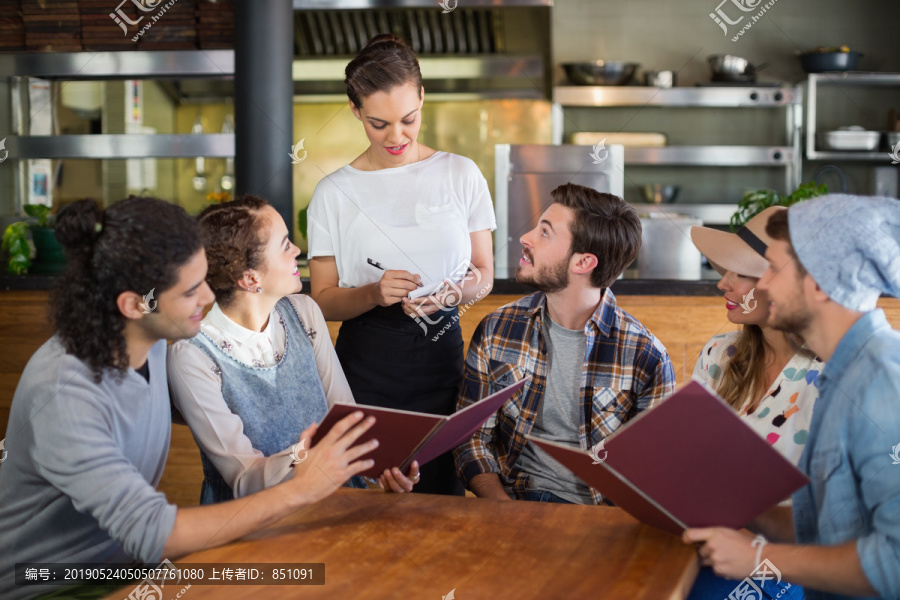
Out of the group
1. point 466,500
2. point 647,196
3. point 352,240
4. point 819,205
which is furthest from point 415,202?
point 647,196

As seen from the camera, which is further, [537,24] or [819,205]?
[537,24]

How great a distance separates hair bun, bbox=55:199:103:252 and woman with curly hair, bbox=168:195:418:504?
42cm

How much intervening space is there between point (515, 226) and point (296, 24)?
225 cm

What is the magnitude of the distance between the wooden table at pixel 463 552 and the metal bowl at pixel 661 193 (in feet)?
16.0

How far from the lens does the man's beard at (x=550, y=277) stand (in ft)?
7.54

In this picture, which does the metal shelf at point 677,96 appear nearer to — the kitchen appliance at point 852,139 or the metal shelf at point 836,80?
the metal shelf at point 836,80

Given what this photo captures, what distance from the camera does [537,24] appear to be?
639cm

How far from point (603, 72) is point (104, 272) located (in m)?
5.12

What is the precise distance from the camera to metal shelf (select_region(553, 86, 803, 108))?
6074 millimetres

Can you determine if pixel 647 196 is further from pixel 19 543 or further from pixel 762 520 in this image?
pixel 19 543

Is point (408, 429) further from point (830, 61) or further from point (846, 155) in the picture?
point (830, 61)

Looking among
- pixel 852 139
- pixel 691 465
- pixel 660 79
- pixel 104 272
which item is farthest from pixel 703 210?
pixel 104 272

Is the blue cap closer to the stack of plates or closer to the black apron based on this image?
the black apron

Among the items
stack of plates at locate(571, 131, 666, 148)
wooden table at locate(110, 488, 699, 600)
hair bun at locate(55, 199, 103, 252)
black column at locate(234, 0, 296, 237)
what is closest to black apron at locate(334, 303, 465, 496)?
wooden table at locate(110, 488, 699, 600)
